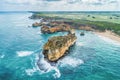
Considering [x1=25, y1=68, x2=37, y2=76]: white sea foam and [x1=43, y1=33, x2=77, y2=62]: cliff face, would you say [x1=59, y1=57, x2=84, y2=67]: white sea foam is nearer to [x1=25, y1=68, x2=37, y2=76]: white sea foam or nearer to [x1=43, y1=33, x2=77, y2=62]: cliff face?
[x1=43, y1=33, x2=77, y2=62]: cliff face

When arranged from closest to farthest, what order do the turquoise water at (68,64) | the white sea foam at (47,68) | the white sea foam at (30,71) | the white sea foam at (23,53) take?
1. the turquoise water at (68,64)
2. the white sea foam at (47,68)
3. the white sea foam at (30,71)
4. the white sea foam at (23,53)

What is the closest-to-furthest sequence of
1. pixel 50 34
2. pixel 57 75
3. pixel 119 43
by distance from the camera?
pixel 57 75 → pixel 119 43 → pixel 50 34

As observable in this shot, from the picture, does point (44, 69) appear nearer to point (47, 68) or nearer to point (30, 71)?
point (47, 68)

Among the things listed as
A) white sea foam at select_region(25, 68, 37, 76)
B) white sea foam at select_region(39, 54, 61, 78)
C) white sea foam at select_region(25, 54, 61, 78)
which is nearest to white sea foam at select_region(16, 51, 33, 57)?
white sea foam at select_region(39, 54, 61, 78)

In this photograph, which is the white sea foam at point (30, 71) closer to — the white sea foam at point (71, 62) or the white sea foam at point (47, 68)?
the white sea foam at point (47, 68)

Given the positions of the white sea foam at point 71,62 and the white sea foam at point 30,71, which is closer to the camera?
the white sea foam at point 30,71

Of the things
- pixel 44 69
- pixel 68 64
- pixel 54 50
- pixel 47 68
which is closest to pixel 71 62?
pixel 68 64

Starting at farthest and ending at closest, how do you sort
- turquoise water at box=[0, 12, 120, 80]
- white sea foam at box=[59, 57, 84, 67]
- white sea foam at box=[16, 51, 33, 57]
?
white sea foam at box=[16, 51, 33, 57], white sea foam at box=[59, 57, 84, 67], turquoise water at box=[0, 12, 120, 80]

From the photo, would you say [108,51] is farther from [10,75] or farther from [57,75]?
[10,75]

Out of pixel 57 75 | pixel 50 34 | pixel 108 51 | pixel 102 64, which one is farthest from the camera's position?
pixel 50 34

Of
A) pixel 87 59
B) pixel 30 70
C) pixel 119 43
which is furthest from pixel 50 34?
pixel 30 70

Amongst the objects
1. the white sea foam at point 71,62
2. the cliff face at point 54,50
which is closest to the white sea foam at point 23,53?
the cliff face at point 54,50
